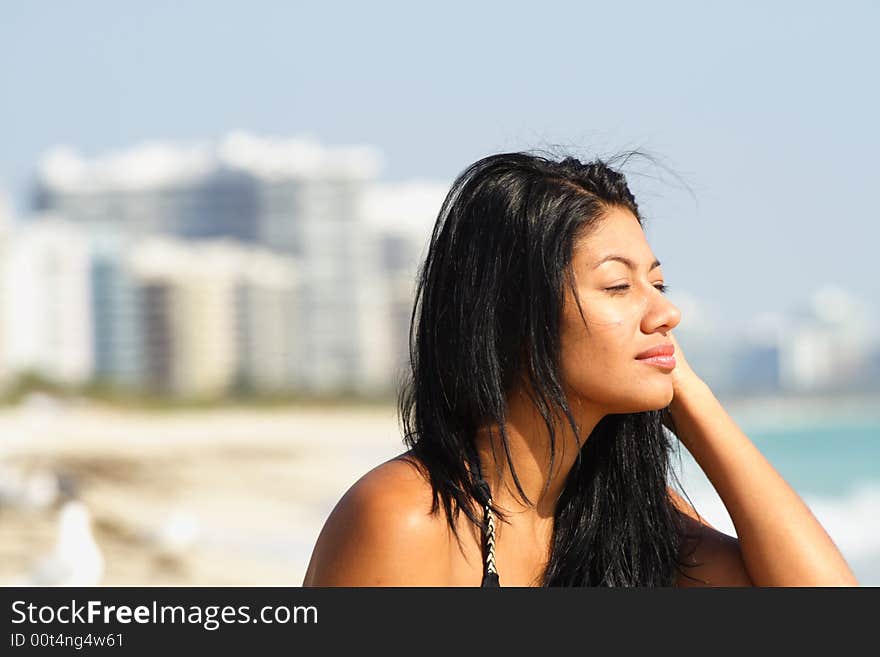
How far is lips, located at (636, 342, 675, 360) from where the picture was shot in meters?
2.05

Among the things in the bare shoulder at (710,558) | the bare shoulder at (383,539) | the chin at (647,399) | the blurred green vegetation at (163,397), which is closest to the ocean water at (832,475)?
the bare shoulder at (710,558)

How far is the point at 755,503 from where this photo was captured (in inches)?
84.3

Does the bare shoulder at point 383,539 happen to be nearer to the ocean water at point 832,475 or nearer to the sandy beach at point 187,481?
the ocean water at point 832,475

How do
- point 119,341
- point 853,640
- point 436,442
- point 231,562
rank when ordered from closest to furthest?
point 853,640 < point 436,442 < point 231,562 < point 119,341

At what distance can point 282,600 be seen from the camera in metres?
1.95

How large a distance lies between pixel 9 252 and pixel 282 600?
55126 millimetres

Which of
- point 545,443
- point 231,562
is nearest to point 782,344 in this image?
point 231,562

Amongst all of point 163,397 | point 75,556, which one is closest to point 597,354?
point 75,556

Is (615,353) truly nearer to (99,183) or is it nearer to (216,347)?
(216,347)

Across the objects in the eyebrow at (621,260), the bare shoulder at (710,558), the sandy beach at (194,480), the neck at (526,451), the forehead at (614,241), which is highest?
the sandy beach at (194,480)

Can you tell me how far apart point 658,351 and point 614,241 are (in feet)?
0.65

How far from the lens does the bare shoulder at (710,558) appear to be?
2199 mm

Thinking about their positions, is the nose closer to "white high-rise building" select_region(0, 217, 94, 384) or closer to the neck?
the neck

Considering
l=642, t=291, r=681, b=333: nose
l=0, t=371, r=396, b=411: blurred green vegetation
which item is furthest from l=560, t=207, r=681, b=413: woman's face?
l=0, t=371, r=396, b=411: blurred green vegetation
